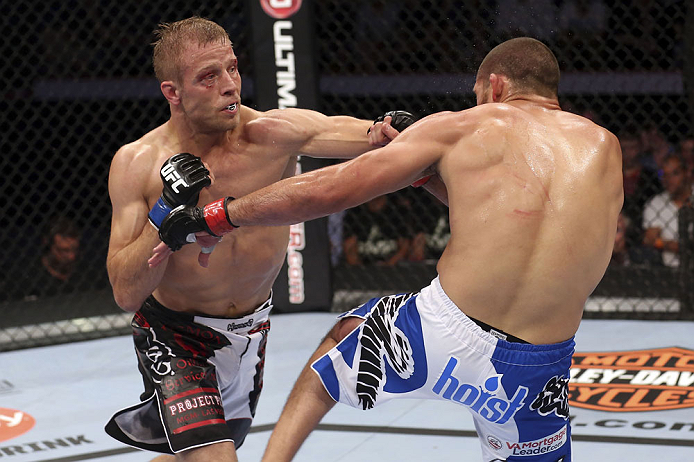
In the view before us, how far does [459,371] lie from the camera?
1.74 meters

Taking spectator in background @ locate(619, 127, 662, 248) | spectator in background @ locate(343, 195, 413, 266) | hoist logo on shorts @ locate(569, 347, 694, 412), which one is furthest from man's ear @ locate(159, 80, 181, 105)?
spectator in background @ locate(619, 127, 662, 248)

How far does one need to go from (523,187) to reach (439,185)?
34cm

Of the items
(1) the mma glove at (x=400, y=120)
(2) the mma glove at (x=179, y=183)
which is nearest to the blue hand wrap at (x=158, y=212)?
(2) the mma glove at (x=179, y=183)

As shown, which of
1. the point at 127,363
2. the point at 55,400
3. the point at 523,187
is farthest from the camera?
the point at 127,363

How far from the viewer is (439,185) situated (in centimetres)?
200

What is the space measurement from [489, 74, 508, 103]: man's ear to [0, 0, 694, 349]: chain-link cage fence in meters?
2.31

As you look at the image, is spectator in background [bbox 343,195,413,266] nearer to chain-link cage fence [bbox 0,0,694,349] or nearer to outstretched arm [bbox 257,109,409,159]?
chain-link cage fence [bbox 0,0,694,349]

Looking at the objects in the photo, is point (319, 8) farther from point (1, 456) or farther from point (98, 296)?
point (1, 456)

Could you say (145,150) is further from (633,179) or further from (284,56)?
(633,179)

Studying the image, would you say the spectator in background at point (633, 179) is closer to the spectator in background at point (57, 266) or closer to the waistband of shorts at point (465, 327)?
the spectator in background at point (57, 266)

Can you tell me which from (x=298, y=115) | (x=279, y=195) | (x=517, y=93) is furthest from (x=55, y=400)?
(x=517, y=93)

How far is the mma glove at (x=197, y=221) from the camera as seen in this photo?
184 centimetres

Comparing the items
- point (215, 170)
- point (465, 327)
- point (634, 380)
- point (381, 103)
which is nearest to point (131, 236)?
point (215, 170)

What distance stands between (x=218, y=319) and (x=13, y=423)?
141cm
